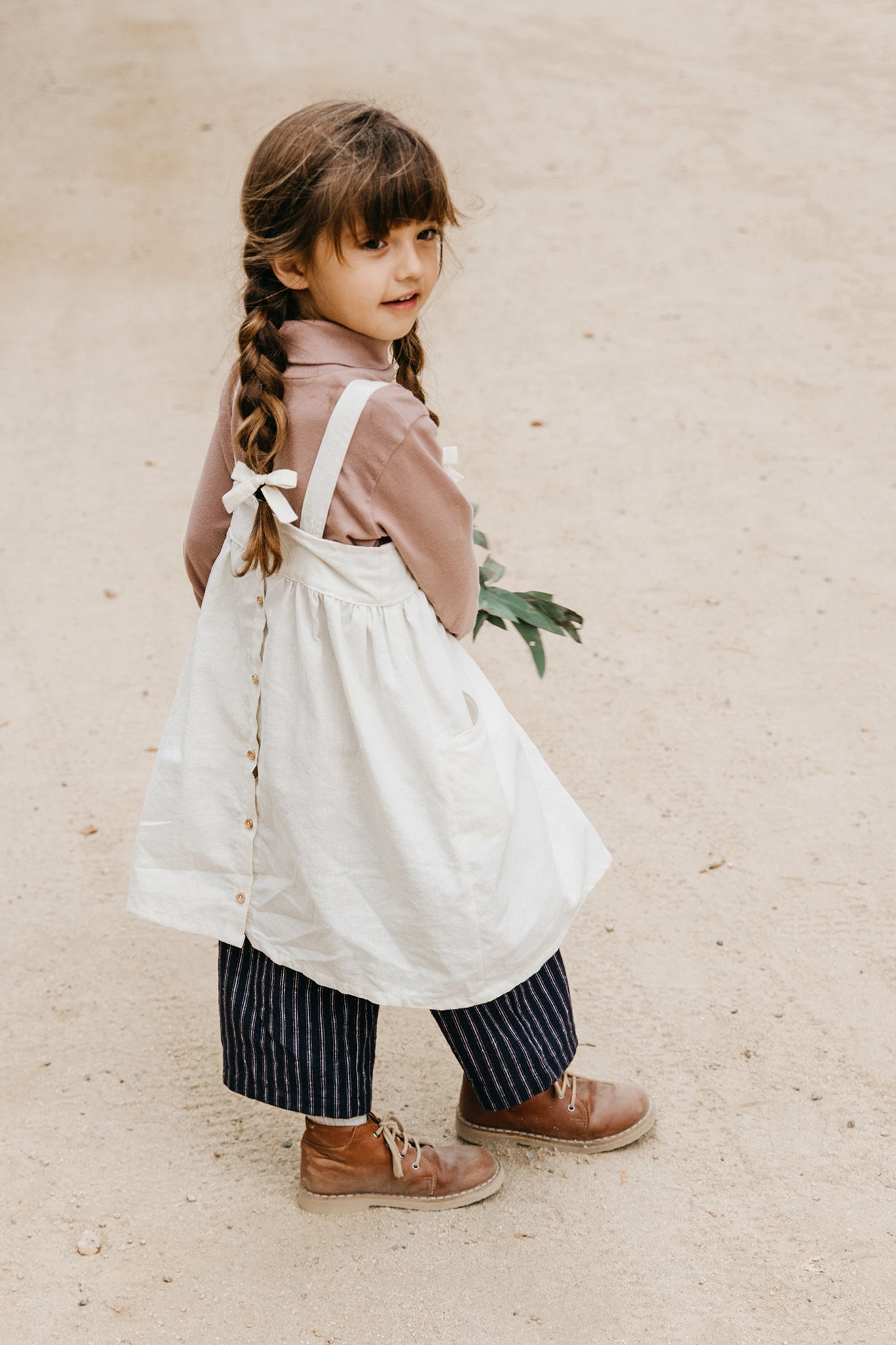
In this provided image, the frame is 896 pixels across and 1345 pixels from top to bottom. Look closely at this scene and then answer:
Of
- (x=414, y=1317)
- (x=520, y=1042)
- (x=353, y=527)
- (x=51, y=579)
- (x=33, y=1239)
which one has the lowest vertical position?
(x=51, y=579)

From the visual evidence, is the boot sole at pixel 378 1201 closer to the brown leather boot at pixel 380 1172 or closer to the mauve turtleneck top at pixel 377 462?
the brown leather boot at pixel 380 1172

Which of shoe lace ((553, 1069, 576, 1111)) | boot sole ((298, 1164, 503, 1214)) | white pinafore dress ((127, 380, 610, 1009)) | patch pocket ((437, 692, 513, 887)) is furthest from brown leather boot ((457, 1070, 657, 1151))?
patch pocket ((437, 692, 513, 887))

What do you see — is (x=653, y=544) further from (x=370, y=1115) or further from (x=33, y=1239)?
(x=33, y=1239)

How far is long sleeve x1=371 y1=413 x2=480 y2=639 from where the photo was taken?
1.56m

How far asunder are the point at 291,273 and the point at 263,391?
6.2 inches

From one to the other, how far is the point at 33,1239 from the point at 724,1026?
1.22 meters

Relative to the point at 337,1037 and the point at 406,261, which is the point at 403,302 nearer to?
the point at 406,261

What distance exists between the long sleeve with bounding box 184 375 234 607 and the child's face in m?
0.17

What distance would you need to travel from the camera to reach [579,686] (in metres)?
3.46

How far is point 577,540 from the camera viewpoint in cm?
414

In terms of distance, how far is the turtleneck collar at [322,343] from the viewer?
160 centimetres

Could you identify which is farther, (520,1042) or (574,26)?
(574,26)

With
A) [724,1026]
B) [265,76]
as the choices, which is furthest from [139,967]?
[265,76]

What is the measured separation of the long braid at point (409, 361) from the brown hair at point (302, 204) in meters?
0.21
